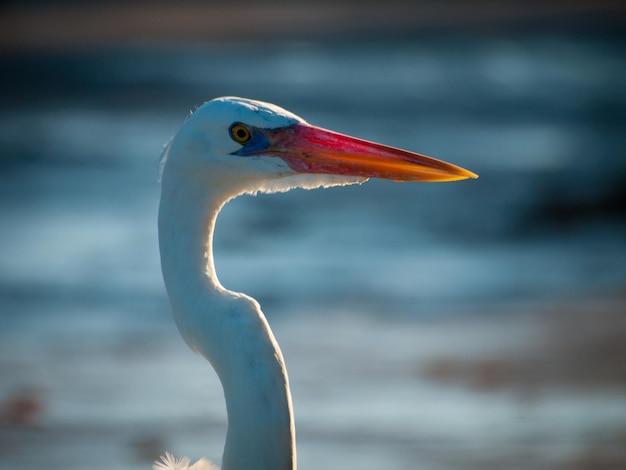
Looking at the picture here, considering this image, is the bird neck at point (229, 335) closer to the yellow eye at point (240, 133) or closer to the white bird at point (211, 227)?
the white bird at point (211, 227)

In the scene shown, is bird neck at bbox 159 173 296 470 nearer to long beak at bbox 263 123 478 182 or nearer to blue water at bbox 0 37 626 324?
long beak at bbox 263 123 478 182

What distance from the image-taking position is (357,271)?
11852mm

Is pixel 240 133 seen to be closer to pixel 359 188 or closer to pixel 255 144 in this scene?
pixel 255 144

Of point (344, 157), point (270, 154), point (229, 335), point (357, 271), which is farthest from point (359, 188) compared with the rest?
point (229, 335)

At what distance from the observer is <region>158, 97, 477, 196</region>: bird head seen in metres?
4.04

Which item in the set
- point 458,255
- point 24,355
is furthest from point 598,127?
point 24,355

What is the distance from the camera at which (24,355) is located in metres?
9.60

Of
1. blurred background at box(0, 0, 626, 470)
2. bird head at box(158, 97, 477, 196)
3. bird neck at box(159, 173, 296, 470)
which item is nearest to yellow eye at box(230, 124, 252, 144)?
bird head at box(158, 97, 477, 196)

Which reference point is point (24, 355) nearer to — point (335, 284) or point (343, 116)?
point (335, 284)

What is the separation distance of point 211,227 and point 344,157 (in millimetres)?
613

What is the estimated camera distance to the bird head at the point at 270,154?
4039 mm

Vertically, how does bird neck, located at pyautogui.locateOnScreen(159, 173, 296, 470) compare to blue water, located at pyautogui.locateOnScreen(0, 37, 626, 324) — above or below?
below

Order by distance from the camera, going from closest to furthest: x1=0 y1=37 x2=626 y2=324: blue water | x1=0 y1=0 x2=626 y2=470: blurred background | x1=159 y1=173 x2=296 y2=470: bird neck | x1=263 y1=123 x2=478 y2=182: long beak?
x1=159 y1=173 x2=296 y2=470: bird neck
x1=263 y1=123 x2=478 y2=182: long beak
x1=0 y1=0 x2=626 y2=470: blurred background
x1=0 y1=37 x2=626 y2=324: blue water

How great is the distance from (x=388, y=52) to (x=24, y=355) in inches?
798
